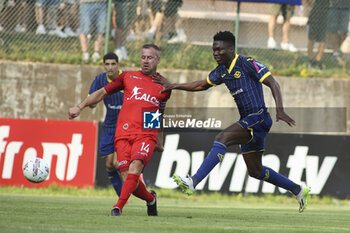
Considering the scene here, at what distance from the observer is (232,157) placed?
16109 mm

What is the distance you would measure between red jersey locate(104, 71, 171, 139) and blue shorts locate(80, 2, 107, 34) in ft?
28.7

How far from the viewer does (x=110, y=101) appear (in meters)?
12.4

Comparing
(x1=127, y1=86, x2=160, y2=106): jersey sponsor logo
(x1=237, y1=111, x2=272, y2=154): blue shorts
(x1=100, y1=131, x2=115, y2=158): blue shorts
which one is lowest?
(x1=100, y1=131, x2=115, y2=158): blue shorts

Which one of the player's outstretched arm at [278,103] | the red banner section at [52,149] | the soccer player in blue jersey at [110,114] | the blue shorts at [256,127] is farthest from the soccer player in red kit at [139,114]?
the red banner section at [52,149]

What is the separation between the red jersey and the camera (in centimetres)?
895

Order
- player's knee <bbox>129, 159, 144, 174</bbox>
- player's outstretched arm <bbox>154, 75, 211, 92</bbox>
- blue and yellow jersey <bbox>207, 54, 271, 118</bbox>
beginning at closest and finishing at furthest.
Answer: player's knee <bbox>129, 159, 144, 174</bbox> < player's outstretched arm <bbox>154, 75, 211, 92</bbox> < blue and yellow jersey <bbox>207, 54, 271, 118</bbox>

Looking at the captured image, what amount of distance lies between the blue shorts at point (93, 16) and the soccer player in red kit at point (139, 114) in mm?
8736

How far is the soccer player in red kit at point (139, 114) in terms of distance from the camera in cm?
879

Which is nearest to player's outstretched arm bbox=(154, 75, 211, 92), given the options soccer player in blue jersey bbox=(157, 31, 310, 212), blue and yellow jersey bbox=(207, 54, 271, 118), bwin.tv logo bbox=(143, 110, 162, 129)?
soccer player in blue jersey bbox=(157, 31, 310, 212)

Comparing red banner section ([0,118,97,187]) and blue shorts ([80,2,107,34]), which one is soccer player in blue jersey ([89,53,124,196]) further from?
blue shorts ([80,2,107,34])

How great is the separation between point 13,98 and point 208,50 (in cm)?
503

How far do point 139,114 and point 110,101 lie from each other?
353 cm

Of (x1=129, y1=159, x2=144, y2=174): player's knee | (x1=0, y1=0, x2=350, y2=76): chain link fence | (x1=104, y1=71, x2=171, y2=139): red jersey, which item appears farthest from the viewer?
(x1=0, y1=0, x2=350, y2=76): chain link fence

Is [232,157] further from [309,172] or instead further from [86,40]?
[86,40]
